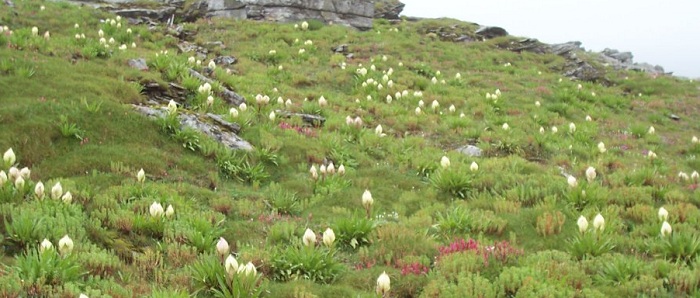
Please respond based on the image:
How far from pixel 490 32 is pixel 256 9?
1599 cm

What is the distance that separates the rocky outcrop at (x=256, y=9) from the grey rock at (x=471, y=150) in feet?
67.3

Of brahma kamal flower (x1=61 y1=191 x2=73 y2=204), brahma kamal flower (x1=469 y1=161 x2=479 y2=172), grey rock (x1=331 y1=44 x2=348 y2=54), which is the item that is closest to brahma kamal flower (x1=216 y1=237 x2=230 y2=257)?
brahma kamal flower (x1=61 y1=191 x2=73 y2=204)

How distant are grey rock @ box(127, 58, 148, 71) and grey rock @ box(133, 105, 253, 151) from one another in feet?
12.1

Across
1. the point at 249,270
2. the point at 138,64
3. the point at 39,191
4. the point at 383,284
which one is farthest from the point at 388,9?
the point at 249,270

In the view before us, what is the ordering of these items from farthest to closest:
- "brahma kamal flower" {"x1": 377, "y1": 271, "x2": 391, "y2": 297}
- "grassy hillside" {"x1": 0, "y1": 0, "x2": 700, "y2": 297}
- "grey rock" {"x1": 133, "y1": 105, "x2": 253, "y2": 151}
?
1. "grey rock" {"x1": 133, "y1": 105, "x2": 253, "y2": 151}
2. "grassy hillside" {"x1": 0, "y1": 0, "x2": 700, "y2": 297}
3. "brahma kamal flower" {"x1": 377, "y1": 271, "x2": 391, "y2": 297}

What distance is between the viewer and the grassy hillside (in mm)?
5758

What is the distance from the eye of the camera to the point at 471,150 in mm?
13008

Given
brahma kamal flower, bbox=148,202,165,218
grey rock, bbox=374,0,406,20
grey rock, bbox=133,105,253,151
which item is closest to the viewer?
brahma kamal flower, bbox=148,202,165,218

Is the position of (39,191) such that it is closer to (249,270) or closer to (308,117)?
(249,270)

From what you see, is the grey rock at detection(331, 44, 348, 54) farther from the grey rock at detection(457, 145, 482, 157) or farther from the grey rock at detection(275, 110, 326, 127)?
the grey rock at detection(457, 145, 482, 157)

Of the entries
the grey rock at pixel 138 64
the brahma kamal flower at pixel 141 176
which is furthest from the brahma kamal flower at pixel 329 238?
the grey rock at pixel 138 64

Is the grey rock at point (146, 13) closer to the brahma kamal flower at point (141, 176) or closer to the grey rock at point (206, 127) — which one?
the grey rock at point (206, 127)

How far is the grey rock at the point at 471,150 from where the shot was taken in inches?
505

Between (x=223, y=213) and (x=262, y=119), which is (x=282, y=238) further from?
(x=262, y=119)
